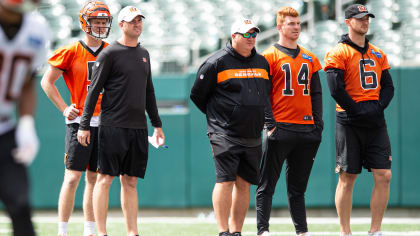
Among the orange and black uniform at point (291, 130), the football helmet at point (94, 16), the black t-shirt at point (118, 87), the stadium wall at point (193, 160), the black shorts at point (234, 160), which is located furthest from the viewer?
the stadium wall at point (193, 160)

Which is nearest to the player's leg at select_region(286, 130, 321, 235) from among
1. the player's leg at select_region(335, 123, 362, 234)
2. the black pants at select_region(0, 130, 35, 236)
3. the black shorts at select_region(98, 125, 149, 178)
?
the player's leg at select_region(335, 123, 362, 234)

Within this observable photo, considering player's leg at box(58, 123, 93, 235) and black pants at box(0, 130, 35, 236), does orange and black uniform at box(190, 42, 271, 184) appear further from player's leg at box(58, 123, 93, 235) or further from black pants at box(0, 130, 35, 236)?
black pants at box(0, 130, 35, 236)

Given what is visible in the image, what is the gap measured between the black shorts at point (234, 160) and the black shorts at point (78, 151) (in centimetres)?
101

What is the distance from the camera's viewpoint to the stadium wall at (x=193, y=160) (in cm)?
822

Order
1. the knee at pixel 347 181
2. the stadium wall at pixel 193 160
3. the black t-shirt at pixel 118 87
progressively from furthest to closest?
the stadium wall at pixel 193 160, the knee at pixel 347 181, the black t-shirt at pixel 118 87

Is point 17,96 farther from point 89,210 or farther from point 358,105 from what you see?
point 358,105

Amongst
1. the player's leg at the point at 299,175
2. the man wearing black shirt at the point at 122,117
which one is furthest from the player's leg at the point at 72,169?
the player's leg at the point at 299,175

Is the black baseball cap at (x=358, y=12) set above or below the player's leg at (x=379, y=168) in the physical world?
above

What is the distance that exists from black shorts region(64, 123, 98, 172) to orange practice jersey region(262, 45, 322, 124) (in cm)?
159

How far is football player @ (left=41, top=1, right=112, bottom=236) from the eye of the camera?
17.9 feet

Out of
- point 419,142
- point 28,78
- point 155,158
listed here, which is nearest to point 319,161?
point 419,142

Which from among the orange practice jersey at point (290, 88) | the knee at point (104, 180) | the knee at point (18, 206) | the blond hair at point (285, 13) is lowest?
the knee at point (104, 180)

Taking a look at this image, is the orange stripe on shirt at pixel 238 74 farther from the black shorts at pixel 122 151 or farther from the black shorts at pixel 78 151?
the black shorts at pixel 78 151

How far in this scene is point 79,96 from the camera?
5.57 m
